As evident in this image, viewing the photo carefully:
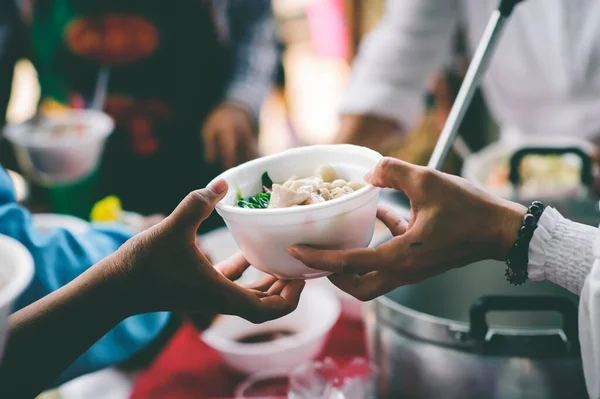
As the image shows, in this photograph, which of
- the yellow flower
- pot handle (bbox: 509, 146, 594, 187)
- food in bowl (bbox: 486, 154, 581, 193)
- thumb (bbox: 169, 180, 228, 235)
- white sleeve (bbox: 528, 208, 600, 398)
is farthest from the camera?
food in bowl (bbox: 486, 154, 581, 193)

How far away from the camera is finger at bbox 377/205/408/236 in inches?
35.0

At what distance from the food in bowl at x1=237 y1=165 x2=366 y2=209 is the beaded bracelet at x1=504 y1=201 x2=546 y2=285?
24cm

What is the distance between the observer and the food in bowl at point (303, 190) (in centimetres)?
75

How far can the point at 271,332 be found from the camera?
136cm

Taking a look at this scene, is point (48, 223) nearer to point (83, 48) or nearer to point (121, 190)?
point (121, 190)

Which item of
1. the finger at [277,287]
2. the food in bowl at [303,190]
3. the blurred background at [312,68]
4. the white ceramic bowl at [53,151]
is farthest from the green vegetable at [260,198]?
the blurred background at [312,68]

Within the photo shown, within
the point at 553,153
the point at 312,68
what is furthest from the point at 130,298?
the point at 312,68

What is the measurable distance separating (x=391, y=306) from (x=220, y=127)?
1272mm

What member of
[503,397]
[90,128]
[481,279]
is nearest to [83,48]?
[90,128]

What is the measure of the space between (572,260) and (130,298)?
2.07 ft

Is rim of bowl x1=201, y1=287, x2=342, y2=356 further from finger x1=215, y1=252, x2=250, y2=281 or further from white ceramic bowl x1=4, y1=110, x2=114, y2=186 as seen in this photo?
white ceramic bowl x1=4, y1=110, x2=114, y2=186

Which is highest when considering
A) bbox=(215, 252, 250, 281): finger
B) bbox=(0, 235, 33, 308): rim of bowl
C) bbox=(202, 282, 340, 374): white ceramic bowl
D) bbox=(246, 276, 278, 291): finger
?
bbox=(0, 235, 33, 308): rim of bowl

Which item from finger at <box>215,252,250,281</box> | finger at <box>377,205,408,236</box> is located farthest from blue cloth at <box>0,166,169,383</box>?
finger at <box>377,205,408,236</box>

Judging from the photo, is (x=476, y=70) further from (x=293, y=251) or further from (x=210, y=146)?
(x=210, y=146)
